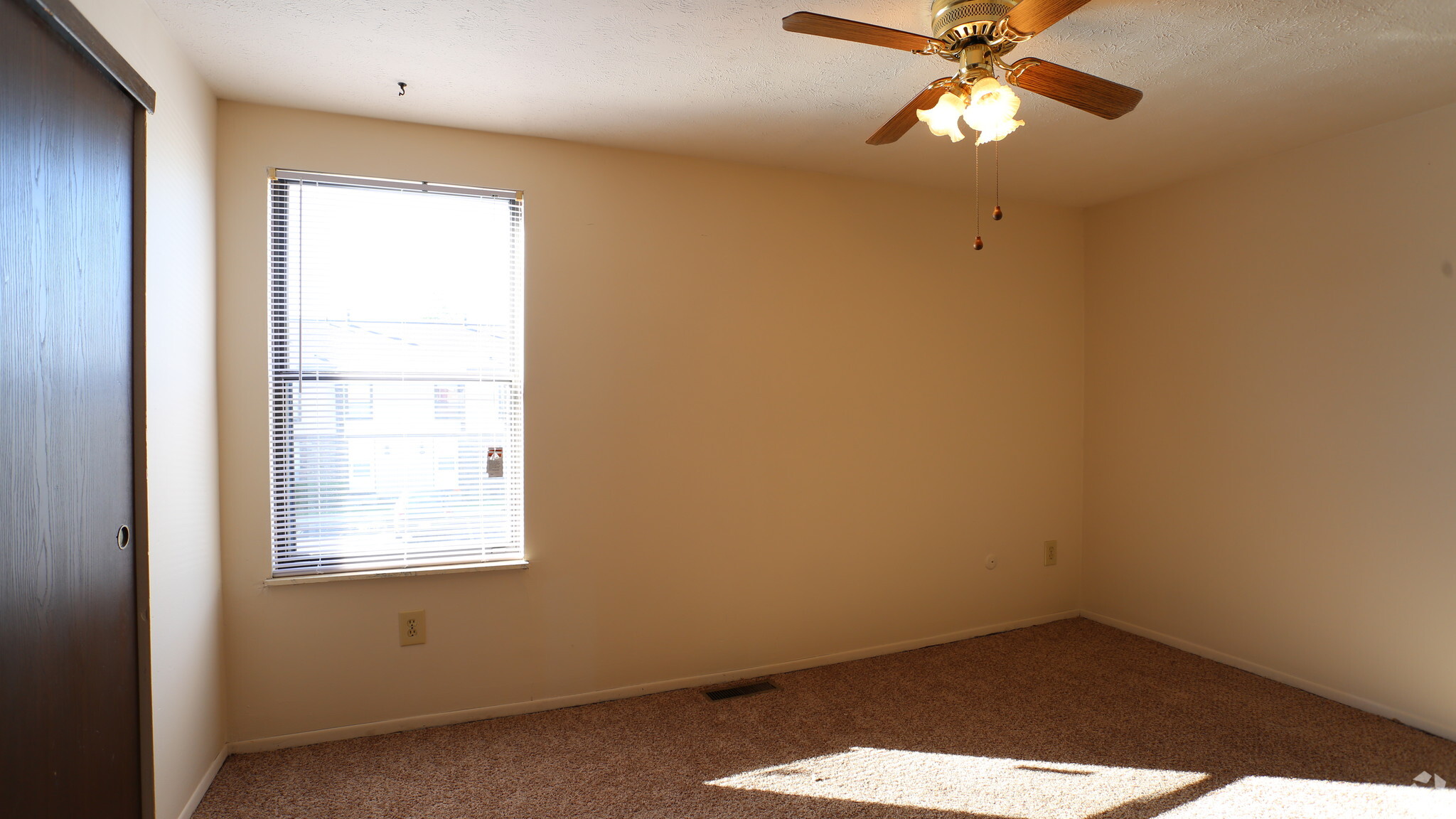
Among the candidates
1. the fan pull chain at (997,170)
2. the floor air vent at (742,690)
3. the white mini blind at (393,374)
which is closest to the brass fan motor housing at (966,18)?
the fan pull chain at (997,170)

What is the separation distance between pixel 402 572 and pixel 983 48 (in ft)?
8.44

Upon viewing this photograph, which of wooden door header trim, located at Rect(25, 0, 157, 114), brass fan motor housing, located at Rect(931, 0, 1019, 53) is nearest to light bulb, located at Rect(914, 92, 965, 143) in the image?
brass fan motor housing, located at Rect(931, 0, 1019, 53)

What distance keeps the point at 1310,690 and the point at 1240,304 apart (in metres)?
1.69

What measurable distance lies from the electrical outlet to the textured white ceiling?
6.13ft

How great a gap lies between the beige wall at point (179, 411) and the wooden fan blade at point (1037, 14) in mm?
2090

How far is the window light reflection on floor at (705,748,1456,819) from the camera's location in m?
2.25

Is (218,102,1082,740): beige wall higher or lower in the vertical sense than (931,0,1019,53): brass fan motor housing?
lower

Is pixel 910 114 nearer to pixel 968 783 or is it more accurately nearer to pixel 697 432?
pixel 697 432

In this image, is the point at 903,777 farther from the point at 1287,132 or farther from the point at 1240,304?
the point at 1287,132

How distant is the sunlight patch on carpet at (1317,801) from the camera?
7.28ft

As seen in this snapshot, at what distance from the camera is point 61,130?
155 cm

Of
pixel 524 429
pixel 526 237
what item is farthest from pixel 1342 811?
pixel 526 237

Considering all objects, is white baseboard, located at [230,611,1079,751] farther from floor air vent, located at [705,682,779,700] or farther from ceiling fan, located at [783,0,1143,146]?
ceiling fan, located at [783,0,1143,146]

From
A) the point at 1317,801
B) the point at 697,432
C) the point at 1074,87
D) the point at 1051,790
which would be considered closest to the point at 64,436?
the point at 697,432
